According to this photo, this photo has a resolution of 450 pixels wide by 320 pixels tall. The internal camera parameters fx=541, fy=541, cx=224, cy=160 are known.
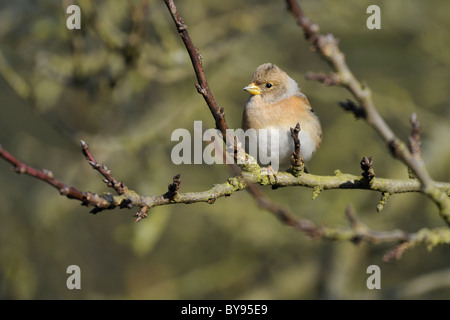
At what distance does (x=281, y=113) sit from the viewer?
477cm

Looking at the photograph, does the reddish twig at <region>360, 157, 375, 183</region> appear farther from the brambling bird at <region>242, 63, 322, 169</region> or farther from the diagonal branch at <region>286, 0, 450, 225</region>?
the brambling bird at <region>242, 63, 322, 169</region>

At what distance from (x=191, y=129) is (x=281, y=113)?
2381 millimetres

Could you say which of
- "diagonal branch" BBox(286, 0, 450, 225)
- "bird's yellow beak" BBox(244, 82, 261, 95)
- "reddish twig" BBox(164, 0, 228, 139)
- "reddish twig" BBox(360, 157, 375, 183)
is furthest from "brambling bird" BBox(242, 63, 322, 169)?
"diagonal branch" BBox(286, 0, 450, 225)

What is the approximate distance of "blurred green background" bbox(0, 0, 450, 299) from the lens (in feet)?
18.8

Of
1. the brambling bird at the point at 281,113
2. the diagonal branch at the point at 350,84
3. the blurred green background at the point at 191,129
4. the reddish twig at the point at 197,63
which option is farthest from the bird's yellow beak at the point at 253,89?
the diagonal branch at the point at 350,84

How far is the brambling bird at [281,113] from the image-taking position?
15.1ft

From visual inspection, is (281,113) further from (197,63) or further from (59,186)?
(59,186)

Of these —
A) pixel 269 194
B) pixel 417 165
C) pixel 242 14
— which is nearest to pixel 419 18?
pixel 242 14

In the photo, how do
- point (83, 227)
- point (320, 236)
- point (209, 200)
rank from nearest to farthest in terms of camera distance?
point (320, 236), point (209, 200), point (83, 227)

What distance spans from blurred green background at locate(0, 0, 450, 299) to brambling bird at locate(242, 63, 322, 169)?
1183mm

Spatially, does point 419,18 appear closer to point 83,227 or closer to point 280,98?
point 280,98

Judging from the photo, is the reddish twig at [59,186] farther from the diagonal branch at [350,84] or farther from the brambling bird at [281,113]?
the brambling bird at [281,113]

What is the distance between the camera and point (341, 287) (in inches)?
247

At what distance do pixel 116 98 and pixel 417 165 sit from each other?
14.1 feet
